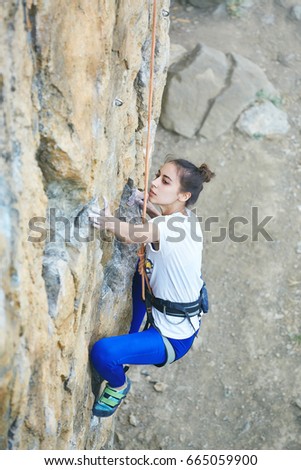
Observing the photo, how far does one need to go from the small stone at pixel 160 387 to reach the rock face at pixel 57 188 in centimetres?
305

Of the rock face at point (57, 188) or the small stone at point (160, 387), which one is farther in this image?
the small stone at point (160, 387)

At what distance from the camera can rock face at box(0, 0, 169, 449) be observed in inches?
130

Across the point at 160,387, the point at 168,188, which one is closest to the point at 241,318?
the point at 160,387

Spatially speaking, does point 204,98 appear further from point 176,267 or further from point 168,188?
point 176,267

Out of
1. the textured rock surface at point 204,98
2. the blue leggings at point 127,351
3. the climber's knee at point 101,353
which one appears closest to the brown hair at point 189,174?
the blue leggings at point 127,351

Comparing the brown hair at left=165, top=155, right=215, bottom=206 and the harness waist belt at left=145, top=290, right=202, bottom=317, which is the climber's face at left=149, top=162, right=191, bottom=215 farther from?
the harness waist belt at left=145, top=290, right=202, bottom=317

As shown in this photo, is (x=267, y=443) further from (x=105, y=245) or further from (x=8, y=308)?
(x=8, y=308)

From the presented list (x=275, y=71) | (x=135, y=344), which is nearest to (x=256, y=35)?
(x=275, y=71)

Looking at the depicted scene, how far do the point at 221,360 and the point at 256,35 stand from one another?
6047 millimetres

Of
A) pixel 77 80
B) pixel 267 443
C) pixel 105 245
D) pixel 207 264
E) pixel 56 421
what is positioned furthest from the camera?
pixel 207 264

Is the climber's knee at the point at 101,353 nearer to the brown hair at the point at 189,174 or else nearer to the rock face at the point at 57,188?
the rock face at the point at 57,188

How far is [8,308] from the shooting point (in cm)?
325

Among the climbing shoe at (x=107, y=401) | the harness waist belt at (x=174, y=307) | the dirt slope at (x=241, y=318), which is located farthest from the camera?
the dirt slope at (x=241, y=318)

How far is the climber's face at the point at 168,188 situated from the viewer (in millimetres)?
5141
